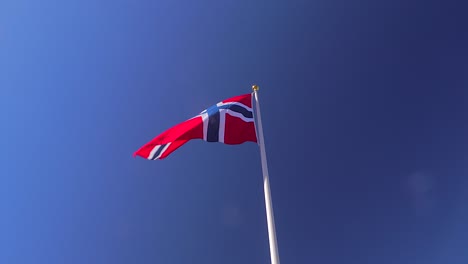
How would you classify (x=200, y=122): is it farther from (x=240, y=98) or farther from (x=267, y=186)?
(x=267, y=186)

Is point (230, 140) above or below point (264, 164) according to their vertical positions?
above

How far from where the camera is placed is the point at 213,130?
318 inches

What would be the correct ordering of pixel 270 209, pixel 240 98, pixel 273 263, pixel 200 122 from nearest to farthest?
1. pixel 273 263
2. pixel 270 209
3. pixel 200 122
4. pixel 240 98

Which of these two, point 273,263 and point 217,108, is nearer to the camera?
point 273,263

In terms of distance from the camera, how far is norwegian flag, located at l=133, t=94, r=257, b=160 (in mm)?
7574

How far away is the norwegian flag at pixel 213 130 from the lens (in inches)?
298

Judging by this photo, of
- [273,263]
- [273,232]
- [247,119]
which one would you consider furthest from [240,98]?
[273,263]

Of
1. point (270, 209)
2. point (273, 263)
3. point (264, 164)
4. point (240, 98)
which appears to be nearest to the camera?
point (273, 263)

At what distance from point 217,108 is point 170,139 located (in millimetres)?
1655

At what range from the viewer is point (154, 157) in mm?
7590

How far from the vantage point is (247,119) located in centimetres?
857

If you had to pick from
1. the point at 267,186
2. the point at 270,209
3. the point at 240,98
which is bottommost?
the point at 270,209

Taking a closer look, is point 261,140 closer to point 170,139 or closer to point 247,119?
point 247,119

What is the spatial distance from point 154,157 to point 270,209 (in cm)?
306
